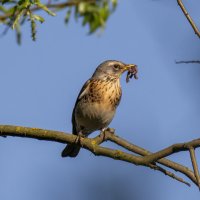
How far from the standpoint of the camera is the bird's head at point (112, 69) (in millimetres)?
8617

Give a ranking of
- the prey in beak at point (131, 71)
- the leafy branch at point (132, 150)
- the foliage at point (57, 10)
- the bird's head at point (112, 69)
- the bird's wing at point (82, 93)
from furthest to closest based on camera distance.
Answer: the bird's head at point (112, 69)
the prey in beak at point (131, 71)
the bird's wing at point (82, 93)
the leafy branch at point (132, 150)
the foliage at point (57, 10)

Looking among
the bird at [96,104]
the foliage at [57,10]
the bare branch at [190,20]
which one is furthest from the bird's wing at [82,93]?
the foliage at [57,10]

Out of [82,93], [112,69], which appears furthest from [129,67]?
[82,93]

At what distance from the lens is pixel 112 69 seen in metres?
8.74

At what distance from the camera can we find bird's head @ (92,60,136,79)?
8.62 m

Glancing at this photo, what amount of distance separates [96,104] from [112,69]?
36.6 inches

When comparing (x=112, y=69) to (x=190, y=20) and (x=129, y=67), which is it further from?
(x=190, y=20)

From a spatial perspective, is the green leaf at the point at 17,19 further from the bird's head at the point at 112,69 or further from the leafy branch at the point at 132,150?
the bird's head at the point at 112,69

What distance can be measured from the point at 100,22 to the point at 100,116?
5605 millimetres

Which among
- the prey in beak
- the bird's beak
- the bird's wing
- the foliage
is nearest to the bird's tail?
the bird's wing

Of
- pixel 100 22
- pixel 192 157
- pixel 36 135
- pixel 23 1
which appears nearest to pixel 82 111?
pixel 36 135

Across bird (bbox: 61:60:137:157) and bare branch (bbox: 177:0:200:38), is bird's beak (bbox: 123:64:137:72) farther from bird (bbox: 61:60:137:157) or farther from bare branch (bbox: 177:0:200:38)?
bare branch (bbox: 177:0:200:38)

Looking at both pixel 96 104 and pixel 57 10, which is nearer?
pixel 57 10

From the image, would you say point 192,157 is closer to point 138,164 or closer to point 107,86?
point 138,164
